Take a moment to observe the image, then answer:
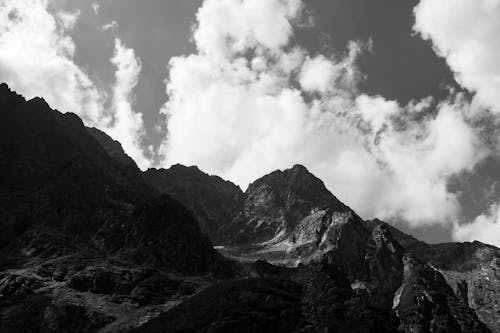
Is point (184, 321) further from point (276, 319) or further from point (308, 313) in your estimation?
point (308, 313)

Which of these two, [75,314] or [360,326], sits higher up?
[75,314]

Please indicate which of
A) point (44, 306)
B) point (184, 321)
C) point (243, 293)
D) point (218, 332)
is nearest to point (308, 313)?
point (218, 332)

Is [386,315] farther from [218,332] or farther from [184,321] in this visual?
[184,321]

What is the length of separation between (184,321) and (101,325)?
31.0 meters

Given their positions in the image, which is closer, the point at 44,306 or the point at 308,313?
the point at 308,313

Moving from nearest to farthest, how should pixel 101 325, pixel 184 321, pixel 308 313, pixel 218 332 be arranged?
pixel 308 313, pixel 218 332, pixel 184 321, pixel 101 325

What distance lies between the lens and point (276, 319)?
560ft

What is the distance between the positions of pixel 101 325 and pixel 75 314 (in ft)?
33.1

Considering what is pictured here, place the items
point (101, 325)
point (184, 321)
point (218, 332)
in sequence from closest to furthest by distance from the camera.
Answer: point (218, 332) < point (184, 321) < point (101, 325)

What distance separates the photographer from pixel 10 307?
7751 inches

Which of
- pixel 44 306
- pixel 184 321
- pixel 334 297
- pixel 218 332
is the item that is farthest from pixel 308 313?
pixel 44 306

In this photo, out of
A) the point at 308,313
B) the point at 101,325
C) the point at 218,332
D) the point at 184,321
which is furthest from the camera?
the point at 101,325

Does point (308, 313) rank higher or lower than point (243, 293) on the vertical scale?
lower

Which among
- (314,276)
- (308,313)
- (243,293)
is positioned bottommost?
(308,313)
